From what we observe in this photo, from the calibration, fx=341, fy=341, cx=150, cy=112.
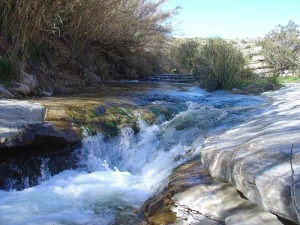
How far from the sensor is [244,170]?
7.83 ft

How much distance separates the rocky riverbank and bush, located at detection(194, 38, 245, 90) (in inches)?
275

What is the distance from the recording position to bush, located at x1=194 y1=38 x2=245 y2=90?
10.4 m

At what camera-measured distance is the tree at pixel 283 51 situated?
12555 mm

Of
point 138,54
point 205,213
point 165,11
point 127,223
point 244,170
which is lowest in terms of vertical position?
point 127,223

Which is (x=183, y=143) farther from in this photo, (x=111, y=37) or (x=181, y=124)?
(x=111, y=37)

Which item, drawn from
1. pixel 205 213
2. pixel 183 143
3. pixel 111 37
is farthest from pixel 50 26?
pixel 205 213

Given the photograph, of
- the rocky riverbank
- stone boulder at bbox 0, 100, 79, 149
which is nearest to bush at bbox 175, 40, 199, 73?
stone boulder at bbox 0, 100, 79, 149

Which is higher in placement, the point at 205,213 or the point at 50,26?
the point at 50,26

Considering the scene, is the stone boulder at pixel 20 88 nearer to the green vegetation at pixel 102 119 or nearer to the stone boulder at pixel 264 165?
the green vegetation at pixel 102 119

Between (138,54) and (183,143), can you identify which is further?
(138,54)

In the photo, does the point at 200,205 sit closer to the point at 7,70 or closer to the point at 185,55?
the point at 7,70

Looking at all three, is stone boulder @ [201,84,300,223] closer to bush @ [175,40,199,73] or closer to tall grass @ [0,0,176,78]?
tall grass @ [0,0,176,78]

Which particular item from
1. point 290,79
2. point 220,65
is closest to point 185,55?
point 290,79

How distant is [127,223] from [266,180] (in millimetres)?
1492
